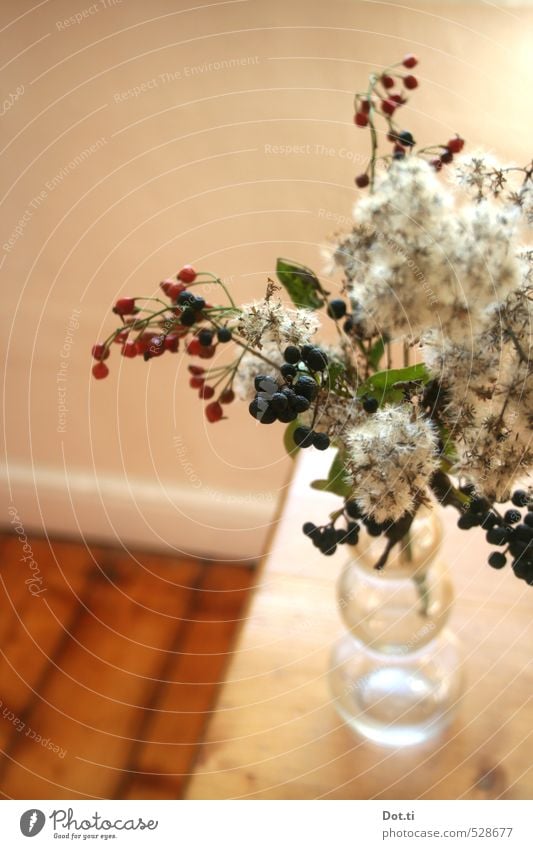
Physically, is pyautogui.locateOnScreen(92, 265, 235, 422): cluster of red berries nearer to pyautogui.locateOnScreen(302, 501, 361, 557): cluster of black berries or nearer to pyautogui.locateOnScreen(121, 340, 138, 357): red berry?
pyautogui.locateOnScreen(121, 340, 138, 357): red berry

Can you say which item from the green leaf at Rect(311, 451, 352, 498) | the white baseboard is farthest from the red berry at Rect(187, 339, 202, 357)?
the white baseboard

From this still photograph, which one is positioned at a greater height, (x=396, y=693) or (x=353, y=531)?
(x=353, y=531)

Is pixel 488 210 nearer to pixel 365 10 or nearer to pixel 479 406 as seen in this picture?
pixel 479 406

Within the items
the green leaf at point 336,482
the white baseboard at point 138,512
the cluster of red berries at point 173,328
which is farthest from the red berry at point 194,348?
the white baseboard at point 138,512

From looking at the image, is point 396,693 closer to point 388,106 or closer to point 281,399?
point 281,399

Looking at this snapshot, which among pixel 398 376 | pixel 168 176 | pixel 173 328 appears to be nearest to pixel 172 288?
pixel 173 328
